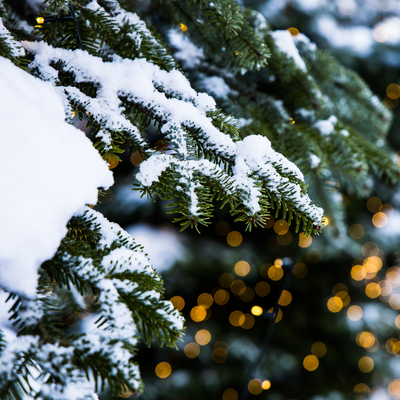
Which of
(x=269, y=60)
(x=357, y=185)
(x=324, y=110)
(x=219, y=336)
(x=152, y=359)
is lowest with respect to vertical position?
(x=152, y=359)

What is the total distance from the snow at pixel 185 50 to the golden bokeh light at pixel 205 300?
1.35 metres

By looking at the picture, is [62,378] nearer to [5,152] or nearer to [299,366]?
[5,152]

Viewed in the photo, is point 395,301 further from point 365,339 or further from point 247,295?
point 247,295

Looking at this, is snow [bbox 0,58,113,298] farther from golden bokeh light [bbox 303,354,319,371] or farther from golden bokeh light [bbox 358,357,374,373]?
golden bokeh light [bbox 358,357,374,373]

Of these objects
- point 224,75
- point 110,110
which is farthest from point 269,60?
point 110,110

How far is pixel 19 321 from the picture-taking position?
304 mm

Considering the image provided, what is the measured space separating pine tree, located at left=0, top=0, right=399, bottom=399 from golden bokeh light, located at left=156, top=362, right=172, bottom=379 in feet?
3.77

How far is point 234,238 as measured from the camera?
5.54 ft

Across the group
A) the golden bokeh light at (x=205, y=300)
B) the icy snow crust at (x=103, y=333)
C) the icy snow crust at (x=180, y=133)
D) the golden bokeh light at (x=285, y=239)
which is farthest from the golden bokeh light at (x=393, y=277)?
the icy snow crust at (x=103, y=333)

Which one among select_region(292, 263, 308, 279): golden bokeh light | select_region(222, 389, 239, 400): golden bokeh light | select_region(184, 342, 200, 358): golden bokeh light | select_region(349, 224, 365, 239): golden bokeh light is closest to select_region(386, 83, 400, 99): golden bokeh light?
select_region(349, 224, 365, 239): golden bokeh light

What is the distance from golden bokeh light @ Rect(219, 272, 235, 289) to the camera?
1.68 meters

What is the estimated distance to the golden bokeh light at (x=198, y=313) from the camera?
5.29 ft

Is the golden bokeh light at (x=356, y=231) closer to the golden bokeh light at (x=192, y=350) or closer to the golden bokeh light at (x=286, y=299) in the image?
the golden bokeh light at (x=286, y=299)

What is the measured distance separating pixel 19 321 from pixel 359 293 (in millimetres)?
1956
